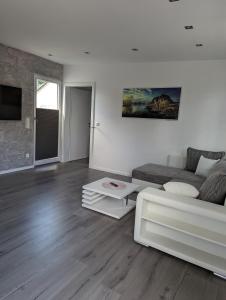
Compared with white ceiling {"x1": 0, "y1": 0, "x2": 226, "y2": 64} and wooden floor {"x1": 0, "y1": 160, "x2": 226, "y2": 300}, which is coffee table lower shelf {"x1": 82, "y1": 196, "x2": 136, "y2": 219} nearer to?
wooden floor {"x1": 0, "y1": 160, "x2": 226, "y2": 300}

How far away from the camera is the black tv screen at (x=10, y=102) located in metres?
4.30

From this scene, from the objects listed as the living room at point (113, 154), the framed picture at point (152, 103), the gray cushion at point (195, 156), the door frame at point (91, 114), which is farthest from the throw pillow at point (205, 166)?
the door frame at point (91, 114)

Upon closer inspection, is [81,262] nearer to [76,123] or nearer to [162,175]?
[162,175]

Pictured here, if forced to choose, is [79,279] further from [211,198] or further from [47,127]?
[47,127]

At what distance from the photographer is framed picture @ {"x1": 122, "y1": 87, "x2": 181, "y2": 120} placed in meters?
4.46

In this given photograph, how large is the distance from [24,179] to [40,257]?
8.42ft

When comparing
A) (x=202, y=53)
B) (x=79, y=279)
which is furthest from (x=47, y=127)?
(x=79, y=279)

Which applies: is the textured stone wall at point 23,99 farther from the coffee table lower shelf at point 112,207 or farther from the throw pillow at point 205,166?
the throw pillow at point 205,166

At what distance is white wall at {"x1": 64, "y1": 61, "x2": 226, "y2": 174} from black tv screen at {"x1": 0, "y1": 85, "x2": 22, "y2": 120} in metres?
1.58

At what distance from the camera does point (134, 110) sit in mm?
4898

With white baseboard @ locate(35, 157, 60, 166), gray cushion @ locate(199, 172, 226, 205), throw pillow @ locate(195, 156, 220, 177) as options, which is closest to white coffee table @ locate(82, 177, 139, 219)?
gray cushion @ locate(199, 172, 226, 205)

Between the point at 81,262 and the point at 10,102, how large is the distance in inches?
143

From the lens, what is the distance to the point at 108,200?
3.39 m

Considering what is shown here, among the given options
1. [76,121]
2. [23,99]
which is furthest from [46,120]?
[76,121]
